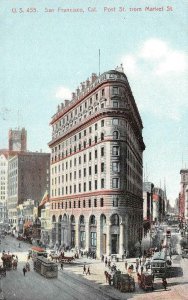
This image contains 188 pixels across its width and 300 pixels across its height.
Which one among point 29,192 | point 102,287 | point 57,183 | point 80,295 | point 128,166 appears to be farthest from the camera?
point 29,192

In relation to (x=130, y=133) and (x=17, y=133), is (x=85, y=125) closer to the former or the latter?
(x=130, y=133)

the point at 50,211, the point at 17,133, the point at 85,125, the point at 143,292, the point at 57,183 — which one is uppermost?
the point at 85,125

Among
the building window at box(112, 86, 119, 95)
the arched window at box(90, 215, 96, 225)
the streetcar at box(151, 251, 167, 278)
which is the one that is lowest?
the streetcar at box(151, 251, 167, 278)

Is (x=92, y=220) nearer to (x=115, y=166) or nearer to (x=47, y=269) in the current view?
(x=115, y=166)

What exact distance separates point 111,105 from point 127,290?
74.3 feet

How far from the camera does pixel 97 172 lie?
167 feet

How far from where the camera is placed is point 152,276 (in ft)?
95.5

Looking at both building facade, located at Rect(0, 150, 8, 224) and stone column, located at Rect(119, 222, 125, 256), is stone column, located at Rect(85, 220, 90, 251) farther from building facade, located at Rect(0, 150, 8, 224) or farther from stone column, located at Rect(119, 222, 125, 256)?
building facade, located at Rect(0, 150, 8, 224)

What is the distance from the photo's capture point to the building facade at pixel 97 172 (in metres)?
46.4

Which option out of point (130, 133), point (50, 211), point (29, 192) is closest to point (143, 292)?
point (130, 133)

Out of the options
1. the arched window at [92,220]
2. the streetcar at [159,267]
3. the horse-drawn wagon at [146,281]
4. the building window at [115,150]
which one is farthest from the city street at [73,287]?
the arched window at [92,220]

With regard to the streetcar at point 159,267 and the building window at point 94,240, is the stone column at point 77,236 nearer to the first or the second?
the building window at point 94,240

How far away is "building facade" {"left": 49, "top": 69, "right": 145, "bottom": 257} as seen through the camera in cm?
4641

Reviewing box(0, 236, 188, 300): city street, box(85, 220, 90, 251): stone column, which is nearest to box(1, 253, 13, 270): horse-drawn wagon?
box(0, 236, 188, 300): city street
